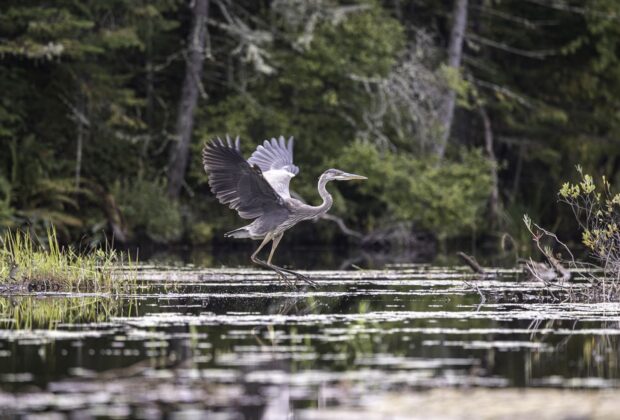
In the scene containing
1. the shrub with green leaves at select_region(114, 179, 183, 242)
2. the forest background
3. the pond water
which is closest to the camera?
the pond water

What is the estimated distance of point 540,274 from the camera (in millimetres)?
14875

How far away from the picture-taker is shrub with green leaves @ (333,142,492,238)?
2711cm

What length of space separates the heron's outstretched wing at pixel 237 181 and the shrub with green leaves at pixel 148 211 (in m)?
10.1

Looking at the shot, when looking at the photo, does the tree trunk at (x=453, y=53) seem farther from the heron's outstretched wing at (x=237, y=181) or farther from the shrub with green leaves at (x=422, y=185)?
the heron's outstretched wing at (x=237, y=181)

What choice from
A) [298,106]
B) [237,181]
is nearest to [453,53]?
[298,106]

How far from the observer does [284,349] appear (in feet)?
30.2

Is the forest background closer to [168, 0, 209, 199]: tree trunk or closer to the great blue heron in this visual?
[168, 0, 209, 199]: tree trunk

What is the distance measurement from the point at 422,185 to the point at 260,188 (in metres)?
12.5

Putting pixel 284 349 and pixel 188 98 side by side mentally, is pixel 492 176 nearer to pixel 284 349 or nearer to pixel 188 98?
pixel 188 98

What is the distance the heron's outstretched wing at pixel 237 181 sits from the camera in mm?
14266

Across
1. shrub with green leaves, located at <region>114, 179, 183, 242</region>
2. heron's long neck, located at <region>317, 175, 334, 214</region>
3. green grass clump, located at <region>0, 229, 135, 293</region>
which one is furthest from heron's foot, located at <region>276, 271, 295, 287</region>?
shrub with green leaves, located at <region>114, 179, 183, 242</region>

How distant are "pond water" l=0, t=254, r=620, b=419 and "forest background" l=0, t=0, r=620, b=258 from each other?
34.9ft

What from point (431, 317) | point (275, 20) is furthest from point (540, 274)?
point (275, 20)

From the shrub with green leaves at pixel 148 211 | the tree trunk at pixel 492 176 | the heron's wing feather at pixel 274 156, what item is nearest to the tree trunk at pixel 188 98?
the shrub with green leaves at pixel 148 211
